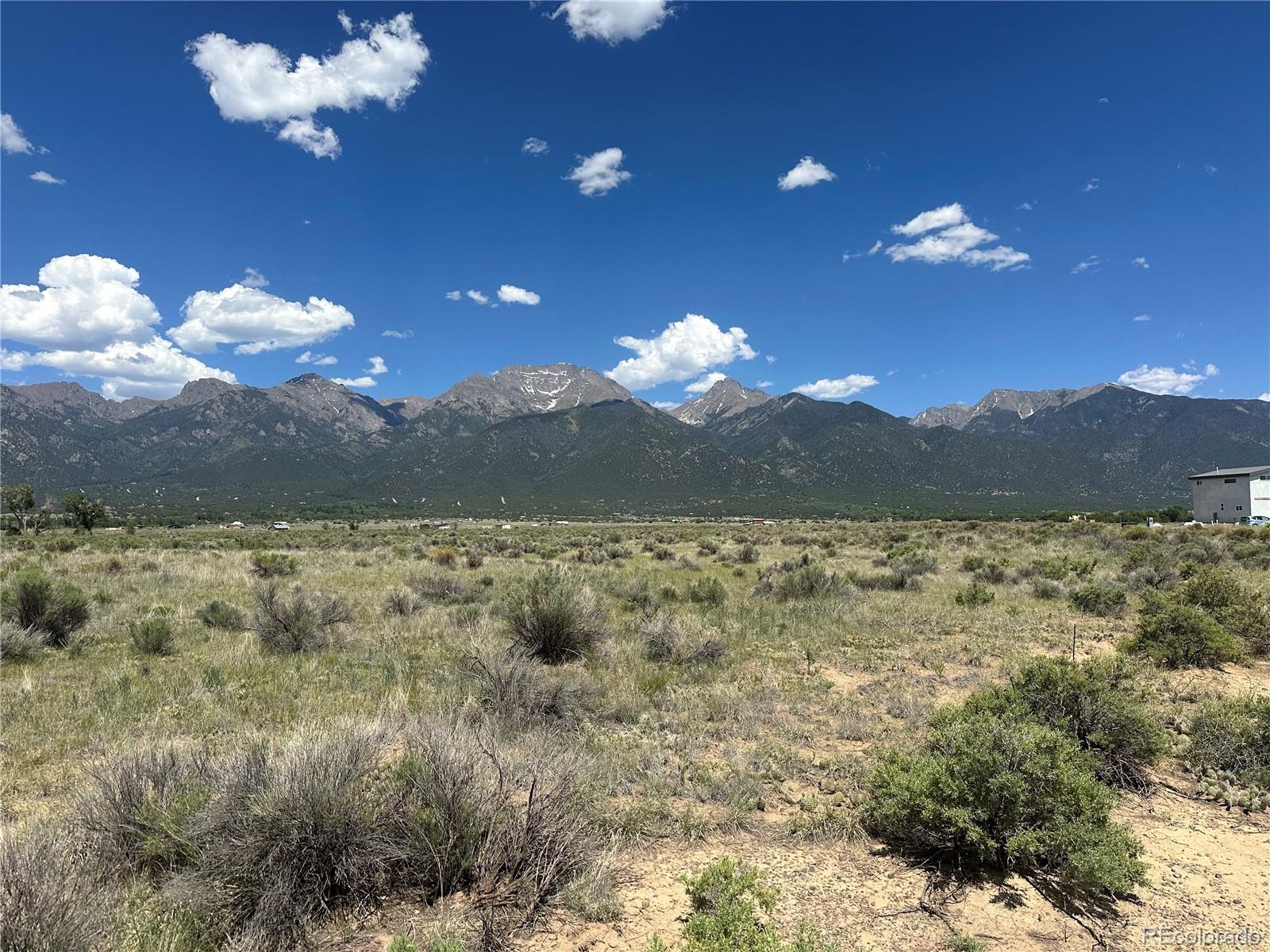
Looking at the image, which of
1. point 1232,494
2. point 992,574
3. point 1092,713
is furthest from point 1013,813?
point 1232,494

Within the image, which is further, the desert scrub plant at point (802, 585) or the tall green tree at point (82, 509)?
the tall green tree at point (82, 509)

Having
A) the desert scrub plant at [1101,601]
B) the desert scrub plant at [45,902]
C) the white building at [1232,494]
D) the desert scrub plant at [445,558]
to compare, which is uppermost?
the white building at [1232,494]

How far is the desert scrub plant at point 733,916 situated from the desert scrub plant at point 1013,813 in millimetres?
1330

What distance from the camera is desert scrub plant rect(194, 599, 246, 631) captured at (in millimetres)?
11750

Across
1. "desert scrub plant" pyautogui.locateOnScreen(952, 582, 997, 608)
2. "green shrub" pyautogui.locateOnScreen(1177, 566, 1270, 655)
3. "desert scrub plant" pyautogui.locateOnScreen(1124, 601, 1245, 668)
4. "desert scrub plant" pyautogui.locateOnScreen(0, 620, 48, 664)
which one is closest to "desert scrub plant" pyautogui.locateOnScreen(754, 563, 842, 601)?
"desert scrub plant" pyautogui.locateOnScreen(952, 582, 997, 608)

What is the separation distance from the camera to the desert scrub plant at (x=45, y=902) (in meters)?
2.67

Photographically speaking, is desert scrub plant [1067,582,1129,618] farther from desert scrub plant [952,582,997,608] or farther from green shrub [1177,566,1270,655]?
desert scrub plant [952,582,997,608]

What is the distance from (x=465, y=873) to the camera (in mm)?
3922

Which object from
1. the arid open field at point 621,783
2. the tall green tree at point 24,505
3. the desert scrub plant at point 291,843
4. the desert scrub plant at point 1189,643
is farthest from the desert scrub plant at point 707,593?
the tall green tree at point 24,505

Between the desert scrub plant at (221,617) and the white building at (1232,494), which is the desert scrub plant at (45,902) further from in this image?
the white building at (1232,494)

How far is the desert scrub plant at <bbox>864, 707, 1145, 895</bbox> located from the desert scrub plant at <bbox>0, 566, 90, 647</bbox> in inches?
526

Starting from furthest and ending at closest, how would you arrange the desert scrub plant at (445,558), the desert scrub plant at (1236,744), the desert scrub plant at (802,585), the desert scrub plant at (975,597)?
1. the desert scrub plant at (445,558)
2. the desert scrub plant at (802,585)
3. the desert scrub plant at (975,597)
4. the desert scrub plant at (1236,744)

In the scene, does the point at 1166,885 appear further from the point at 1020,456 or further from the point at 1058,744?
the point at 1020,456

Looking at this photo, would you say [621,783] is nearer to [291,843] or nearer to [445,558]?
[291,843]
